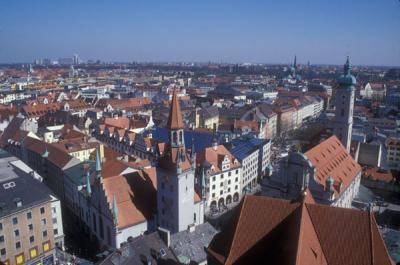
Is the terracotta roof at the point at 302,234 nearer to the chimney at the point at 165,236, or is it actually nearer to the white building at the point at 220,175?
the chimney at the point at 165,236

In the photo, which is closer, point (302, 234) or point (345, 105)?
point (302, 234)

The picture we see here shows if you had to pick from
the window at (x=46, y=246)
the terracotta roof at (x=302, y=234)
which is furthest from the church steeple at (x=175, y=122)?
the window at (x=46, y=246)

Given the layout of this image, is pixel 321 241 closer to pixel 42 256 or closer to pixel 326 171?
pixel 326 171

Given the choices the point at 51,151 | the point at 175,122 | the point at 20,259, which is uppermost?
the point at 175,122

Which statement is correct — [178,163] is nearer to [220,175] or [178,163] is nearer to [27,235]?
[27,235]

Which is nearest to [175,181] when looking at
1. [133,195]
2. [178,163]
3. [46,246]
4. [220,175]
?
[178,163]

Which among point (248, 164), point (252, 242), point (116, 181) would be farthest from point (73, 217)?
point (252, 242)

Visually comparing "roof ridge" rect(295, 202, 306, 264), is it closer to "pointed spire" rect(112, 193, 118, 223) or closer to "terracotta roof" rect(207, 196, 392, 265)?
"terracotta roof" rect(207, 196, 392, 265)

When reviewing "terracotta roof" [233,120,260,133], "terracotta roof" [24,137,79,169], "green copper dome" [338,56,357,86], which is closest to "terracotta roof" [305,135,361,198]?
"green copper dome" [338,56,357,86]
